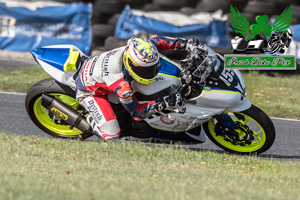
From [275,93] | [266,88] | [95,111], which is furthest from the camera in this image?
[266,88]

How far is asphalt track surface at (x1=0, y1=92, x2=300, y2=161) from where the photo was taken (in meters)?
6.63

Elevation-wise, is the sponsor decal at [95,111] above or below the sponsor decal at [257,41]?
below

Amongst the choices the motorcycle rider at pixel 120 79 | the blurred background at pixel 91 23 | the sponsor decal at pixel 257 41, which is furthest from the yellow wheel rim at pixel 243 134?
the blurred background at pixel 91 23

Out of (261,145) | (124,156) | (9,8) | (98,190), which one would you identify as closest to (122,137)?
(124,156)

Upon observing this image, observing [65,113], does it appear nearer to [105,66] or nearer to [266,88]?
[105,66]

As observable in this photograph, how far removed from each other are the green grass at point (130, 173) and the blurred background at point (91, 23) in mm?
6984

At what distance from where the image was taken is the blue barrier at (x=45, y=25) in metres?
13.3

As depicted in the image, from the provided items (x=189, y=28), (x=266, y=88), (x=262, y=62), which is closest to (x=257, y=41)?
(x=262, y=62)

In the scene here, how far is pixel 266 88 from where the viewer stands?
35.4 ft

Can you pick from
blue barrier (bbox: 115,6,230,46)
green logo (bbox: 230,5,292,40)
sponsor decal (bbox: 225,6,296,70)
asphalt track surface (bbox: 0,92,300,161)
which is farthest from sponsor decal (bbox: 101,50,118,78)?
blue barrier (bbox: 115,6,230,46)

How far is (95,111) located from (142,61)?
0.97 metres

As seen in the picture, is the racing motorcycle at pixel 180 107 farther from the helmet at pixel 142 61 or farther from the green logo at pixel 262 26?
the green logo at pixel 262 26

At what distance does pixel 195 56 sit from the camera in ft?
18.1

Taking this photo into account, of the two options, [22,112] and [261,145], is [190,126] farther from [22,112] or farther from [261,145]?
[22,112]
